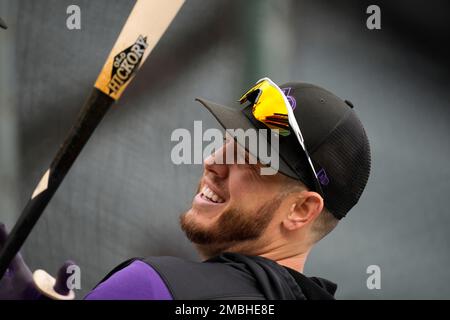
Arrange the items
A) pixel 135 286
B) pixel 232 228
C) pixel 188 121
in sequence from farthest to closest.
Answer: pixel 188 121 < pixel 232 228 < pixel 135 286

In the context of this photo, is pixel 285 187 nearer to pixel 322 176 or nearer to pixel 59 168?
pixel 322 176

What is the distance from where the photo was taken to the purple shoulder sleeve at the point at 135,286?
3.20ft

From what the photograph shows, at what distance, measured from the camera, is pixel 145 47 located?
107cm

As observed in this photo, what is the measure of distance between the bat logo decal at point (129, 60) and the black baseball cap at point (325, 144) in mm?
177

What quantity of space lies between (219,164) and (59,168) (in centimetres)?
30

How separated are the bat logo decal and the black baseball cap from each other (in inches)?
7.0

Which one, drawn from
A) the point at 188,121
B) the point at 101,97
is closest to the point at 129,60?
the point at 101,97

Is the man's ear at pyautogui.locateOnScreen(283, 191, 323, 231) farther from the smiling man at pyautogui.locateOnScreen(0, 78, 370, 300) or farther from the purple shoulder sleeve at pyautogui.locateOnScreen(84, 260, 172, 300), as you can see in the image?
the purple shoulder sleeve at pyautogui.locateOnScreen(84, 260, 172, 300)

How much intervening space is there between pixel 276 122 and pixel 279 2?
100cm

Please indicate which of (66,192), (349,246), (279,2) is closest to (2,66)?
(66,192)

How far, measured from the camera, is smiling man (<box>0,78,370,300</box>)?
45.3 inches

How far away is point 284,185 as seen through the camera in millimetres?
1173

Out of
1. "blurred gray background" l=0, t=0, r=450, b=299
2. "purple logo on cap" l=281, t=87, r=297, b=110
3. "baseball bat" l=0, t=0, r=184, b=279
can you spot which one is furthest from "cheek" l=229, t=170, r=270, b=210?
"blurred gray background" l=0, t=0, r=450, b=299

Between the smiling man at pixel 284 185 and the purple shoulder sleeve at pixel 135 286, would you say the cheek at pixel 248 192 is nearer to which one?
the smiling man at pixel 284 185
